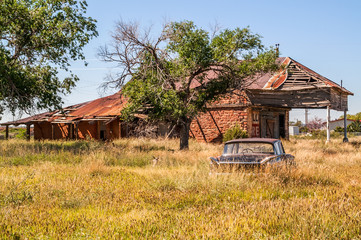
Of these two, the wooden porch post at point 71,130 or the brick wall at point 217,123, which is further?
the wooden porch post at point 71,130

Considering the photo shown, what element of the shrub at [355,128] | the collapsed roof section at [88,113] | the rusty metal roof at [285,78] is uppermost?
the rusty metal roof at [285,78]

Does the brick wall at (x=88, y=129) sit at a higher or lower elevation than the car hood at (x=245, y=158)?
higher

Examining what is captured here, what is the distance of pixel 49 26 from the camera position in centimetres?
1855

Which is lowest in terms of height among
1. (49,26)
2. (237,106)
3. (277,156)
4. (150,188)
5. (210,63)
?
(150,188)

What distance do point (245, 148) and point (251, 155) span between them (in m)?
0.72

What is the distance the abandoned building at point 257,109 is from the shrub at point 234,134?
1069 mm

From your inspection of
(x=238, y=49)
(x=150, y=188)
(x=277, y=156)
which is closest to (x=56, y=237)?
(x=150, y=188)

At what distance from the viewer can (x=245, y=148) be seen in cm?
1038

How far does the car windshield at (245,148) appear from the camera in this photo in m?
10.2

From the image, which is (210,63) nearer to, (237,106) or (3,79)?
(237,106)

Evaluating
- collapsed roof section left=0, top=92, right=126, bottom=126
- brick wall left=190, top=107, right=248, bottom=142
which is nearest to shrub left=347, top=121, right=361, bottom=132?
brick wall left=190, top=107, right=248, bottom=142

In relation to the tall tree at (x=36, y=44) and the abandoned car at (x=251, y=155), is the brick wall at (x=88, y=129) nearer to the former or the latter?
the tall tree at (x=36, y=44)

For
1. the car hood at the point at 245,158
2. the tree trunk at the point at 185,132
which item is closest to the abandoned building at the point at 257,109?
the tree trunk at the point at 185,132

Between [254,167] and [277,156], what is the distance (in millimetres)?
974
